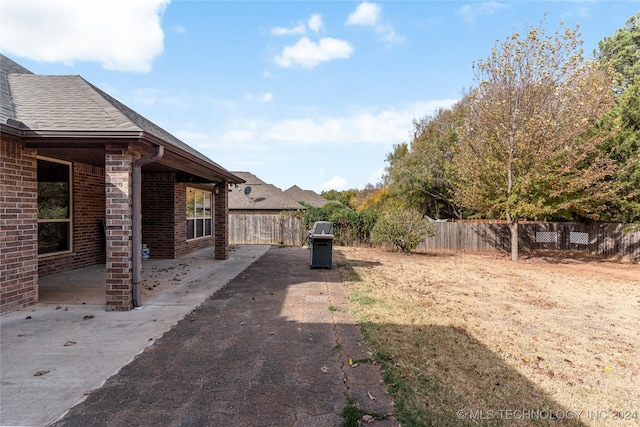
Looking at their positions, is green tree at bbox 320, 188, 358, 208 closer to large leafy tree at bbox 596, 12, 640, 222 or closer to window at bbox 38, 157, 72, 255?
large leafy tree at bbox 596, 12, 640, 222

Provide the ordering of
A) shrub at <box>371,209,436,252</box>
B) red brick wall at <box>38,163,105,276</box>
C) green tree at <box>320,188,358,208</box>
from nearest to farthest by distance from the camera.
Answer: red brick wall at <box>38,163,105,276</box> < shrub at <box>371,209,436,252</box> < green tree at <box>320,188,358,208</box>

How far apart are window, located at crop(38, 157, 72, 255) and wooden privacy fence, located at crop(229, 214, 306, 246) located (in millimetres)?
11051

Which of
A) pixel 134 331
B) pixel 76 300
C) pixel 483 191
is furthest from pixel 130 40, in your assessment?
pixel 483 191

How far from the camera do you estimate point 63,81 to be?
689 cm

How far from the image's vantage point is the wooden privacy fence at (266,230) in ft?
60.8

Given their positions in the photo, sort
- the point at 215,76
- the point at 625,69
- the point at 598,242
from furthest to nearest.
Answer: the point at 625,69 < the point at 598,242 < the point at 215,76

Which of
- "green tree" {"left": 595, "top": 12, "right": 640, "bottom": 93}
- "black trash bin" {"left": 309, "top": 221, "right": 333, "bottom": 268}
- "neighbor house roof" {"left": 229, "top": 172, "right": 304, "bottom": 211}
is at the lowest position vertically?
"black trash bin" {"left": 309, "top": 221, "right": 333, "bottom": 268}

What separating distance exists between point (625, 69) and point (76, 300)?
32.0 metres

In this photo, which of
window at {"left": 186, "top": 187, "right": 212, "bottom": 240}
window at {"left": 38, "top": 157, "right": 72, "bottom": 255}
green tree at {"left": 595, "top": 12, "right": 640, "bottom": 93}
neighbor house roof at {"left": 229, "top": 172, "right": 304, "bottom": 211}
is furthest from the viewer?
neighbor house roof at {"left": 229, "top": 172, "right": 304, "bottom": 211}

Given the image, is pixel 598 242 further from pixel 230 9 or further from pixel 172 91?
pixel 172 91

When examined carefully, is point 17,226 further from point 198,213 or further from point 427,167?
point 427,167

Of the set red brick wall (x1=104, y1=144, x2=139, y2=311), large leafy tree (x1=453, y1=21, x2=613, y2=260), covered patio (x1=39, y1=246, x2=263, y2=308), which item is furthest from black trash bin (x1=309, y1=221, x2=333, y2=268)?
large leafy tree (x1=453, y1=21, x2=613, y2=260)

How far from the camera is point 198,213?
13742 millimetres

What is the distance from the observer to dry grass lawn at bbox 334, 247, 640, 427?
2.75 m
